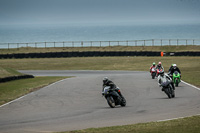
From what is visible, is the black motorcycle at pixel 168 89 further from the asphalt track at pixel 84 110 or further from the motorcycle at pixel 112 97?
the motorcycle at pixel 112 97

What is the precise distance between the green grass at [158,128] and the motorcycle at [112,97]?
175 inches

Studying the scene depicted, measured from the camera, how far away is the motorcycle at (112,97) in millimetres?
17969

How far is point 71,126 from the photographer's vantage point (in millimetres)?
13680

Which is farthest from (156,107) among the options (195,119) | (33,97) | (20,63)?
(20,63)

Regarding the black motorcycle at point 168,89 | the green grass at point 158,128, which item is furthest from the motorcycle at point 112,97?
the green grass at point 158,128

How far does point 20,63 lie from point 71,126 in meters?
52.4

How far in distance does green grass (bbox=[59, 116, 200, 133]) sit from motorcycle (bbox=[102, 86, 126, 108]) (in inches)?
175

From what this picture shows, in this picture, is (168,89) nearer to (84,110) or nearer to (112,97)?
(112,97)

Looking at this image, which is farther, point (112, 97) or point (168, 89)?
point (168, 89)

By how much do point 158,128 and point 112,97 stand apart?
554 centimetres

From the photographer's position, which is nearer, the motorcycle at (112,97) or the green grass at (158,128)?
the green grass at (158,128)

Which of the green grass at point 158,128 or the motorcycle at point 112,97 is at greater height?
the motorcycle at point 112,97

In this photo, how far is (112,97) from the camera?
18.2 meters

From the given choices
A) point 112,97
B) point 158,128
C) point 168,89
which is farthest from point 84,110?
point 168,89
